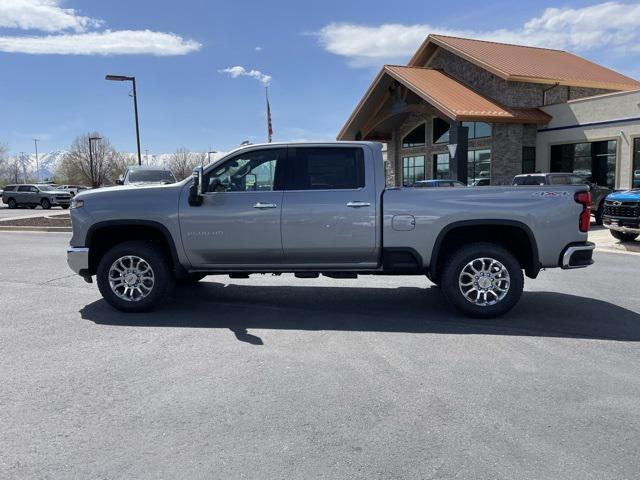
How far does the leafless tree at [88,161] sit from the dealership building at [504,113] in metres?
46.1

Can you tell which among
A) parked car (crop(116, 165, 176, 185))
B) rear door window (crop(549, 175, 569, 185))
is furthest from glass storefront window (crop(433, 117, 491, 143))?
parked car (crop(116, 165, 176, 185))

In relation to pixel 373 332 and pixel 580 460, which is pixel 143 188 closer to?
pixel 373 332

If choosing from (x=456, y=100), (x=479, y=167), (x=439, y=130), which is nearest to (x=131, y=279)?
(x=456, y=100)

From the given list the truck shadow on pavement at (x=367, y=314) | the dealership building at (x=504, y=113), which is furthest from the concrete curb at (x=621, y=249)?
the dealership building at (x=504, y=113)

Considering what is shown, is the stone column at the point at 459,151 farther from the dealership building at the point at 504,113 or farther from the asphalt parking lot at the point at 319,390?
the asphalt parking lot at the point at 319,390

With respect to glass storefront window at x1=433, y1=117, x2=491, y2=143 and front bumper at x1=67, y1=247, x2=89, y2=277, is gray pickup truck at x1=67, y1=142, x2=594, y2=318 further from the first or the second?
glass storefront window at x1=433, y1=117, x2=491, y2=143

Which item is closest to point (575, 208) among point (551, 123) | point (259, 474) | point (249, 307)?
point (249, 307)

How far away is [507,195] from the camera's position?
5973 millimetres

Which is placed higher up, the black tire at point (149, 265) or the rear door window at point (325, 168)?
the rear door window at point (325, 168)

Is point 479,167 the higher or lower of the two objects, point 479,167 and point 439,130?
the lower

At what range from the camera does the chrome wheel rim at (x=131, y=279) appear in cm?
641

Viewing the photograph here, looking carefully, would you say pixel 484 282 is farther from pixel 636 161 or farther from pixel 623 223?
pixel 636 161

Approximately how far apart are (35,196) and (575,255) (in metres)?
36.6

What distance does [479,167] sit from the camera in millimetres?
25297
